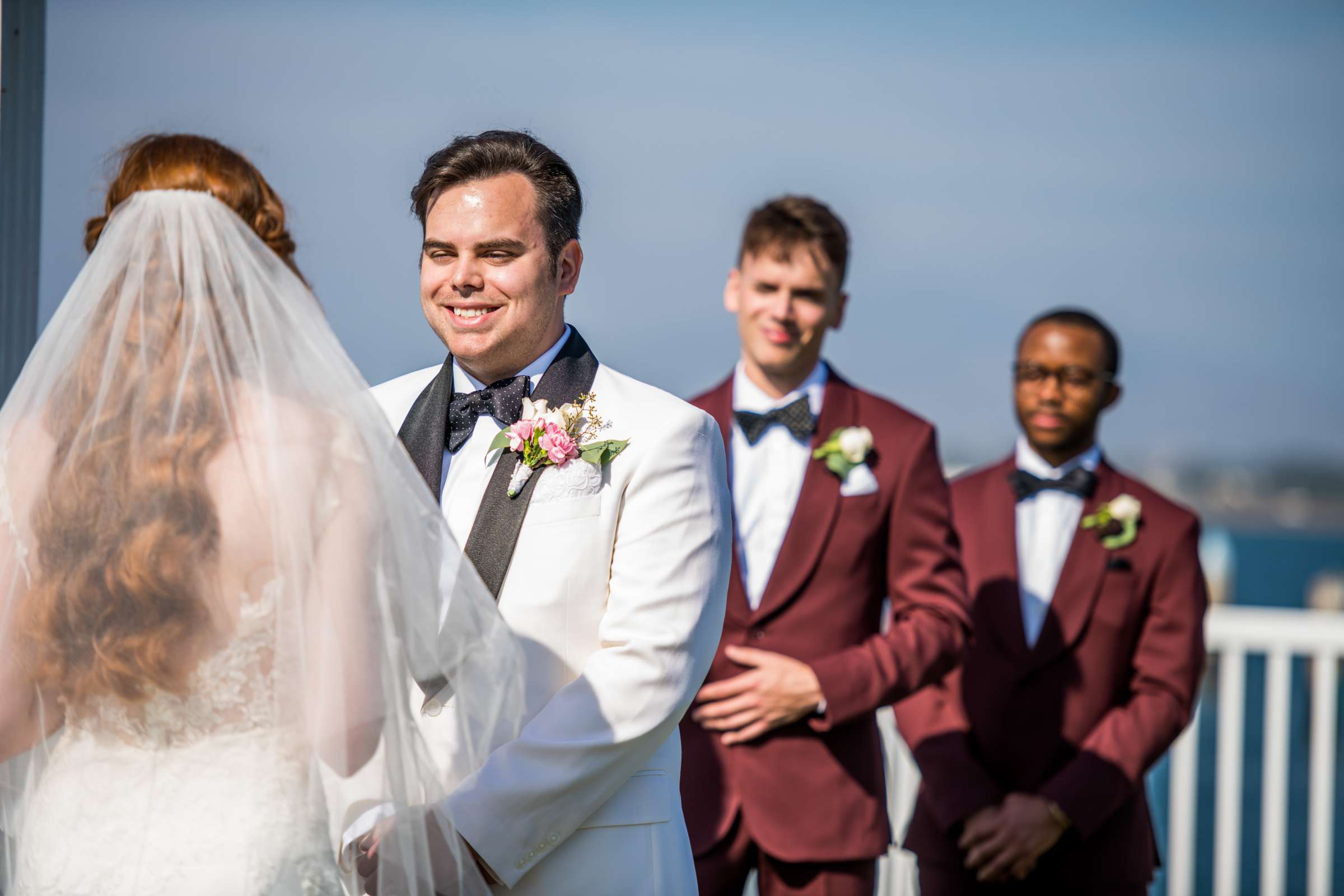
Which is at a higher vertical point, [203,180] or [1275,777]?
[203,180]

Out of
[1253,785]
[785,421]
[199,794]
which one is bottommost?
[1253,785]

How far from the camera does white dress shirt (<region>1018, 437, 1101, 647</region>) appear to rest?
393 cm

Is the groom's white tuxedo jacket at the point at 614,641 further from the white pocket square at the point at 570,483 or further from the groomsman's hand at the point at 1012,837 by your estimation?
the groomsman's hand at the point at 1012,837

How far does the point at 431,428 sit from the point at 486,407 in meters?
0.12

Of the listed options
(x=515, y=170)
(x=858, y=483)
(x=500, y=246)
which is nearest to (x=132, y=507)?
(x=500, y=246)

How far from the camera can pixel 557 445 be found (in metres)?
2.47

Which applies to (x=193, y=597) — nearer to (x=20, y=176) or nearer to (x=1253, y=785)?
(x=20, y=176)

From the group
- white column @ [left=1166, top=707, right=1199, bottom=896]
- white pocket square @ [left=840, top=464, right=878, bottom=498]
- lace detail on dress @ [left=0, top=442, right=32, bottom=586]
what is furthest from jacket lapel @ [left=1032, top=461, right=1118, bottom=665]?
lace detail on dress @ [left=0, top=442, right=32, bottom=586]

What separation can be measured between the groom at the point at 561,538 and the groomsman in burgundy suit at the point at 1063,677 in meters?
1.44

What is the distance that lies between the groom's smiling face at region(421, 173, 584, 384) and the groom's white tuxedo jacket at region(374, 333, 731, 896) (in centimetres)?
22

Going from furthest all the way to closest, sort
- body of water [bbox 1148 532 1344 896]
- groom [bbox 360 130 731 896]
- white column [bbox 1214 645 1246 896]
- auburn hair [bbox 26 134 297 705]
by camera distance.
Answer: body of water [bbox 1148 532 1344 896] < white column [bbox 1214 645 1246 896] < groom [bbox 360 130 731 896] < auburn hair [bbox 26 134 297 705]

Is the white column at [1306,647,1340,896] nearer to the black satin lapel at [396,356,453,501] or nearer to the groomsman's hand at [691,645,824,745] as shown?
the groomsman's hand at [691,645,824,745]

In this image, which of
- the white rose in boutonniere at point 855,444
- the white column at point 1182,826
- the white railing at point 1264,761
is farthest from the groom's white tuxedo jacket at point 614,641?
the white column at point 1182,826

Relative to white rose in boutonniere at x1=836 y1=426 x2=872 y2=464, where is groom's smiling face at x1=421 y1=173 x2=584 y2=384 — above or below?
above
